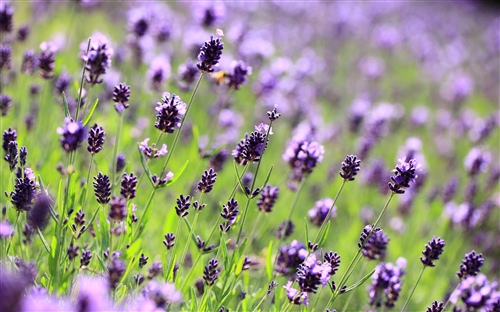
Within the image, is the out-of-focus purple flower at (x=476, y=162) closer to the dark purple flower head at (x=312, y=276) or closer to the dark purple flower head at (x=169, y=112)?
the dark purple flower head at (x=312, y=276)

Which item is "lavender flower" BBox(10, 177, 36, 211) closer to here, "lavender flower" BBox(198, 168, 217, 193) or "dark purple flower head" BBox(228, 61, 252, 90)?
"lavender flower" BBox(198, 168, 217, 193)

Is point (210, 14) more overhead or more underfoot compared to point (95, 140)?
more overhead

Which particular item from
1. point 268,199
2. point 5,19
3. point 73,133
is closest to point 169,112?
point 73,133

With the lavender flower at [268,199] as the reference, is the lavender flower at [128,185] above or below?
below

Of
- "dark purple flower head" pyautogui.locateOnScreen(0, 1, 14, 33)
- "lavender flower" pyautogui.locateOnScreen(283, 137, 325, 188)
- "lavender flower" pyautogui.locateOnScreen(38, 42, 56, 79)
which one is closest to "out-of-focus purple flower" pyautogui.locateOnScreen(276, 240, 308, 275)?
"lavender flower" pyautogui.locateOnScreen(283, 137, 325, 188)

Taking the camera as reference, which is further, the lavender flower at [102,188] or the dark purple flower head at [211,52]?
the dark purple flower head at [211,52]

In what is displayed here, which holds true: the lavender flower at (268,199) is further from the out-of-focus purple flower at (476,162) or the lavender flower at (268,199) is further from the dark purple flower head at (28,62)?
the out-of-focus purple flower at (476,162)

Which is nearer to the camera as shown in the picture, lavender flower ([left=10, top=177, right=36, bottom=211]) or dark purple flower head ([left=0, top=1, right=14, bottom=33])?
lavender flower ([left=10, top=177, right=36, bottom=211])

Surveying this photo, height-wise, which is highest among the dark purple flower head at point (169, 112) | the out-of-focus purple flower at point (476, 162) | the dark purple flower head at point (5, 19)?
the out-of-focus purple flower at point (476, 162)

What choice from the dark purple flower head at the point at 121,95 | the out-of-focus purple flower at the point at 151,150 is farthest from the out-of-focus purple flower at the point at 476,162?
the dark purple flower head at the point at 121,95

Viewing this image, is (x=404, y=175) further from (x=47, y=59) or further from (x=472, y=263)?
(x=47, y=59)

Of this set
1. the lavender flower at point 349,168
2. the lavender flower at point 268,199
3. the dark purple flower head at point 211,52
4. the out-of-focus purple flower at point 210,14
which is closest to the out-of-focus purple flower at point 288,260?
the lavender flower at point 268,199

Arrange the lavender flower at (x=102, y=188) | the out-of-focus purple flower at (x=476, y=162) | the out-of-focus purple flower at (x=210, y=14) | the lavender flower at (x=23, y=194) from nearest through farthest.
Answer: the lavender flower at (x=23, y=194) → the lavender flower at (x=102, y=188) → the out-of-focus purple flower at (x=210, y=14) → the out-of-focus purple flower at (x=476, y=162)

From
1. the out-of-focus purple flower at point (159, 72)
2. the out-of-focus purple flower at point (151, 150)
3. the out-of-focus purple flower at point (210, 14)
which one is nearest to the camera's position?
the out-of-focus purple flower at point (151, 150)
